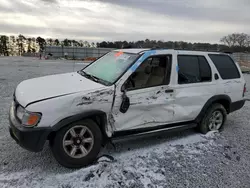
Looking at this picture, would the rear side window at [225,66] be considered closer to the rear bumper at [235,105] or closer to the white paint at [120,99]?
the white paint at [120,99]

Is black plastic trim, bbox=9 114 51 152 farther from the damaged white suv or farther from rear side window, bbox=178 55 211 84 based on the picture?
rear side window, bbox=178 55 211 84

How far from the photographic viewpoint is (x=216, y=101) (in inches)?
167

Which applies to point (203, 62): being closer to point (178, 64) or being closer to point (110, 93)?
point (178, 64)

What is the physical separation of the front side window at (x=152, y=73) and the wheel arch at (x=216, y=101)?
118 centimetres

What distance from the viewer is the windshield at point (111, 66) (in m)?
3.19

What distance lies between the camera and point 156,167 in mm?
2982

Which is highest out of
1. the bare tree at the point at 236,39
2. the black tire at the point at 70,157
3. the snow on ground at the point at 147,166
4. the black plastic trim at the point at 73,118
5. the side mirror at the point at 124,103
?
the bare tree at the point at 236,39

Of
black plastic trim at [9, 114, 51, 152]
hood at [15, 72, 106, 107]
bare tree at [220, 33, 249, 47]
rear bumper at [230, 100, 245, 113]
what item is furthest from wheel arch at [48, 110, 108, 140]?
bare tree at [220, 33, 249, 47]

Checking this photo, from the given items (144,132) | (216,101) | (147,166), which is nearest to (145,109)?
(144,132)

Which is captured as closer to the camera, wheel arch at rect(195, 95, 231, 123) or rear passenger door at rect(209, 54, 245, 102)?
wheel arch at rect(195, 95, 231, 123)

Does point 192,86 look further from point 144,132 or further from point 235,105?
point 235,105

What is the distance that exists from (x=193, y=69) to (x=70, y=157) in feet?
8.95

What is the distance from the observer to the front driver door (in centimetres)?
306

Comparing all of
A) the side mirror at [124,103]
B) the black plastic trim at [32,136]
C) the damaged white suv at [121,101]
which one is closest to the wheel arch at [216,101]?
the damaged white suv at [121,101]
